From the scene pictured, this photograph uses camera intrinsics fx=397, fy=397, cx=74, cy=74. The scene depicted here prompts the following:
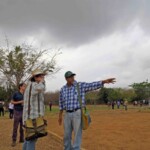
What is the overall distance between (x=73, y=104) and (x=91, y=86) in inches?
19.8

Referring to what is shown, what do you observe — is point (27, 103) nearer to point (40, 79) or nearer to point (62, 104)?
point (40, 79)

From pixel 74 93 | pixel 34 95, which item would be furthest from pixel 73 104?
pixel 34 95

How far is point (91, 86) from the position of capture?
25.7 ft

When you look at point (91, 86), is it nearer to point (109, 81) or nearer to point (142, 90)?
point (109, 81)

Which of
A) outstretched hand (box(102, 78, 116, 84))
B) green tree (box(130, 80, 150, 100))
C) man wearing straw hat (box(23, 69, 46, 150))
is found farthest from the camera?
green tree (box(130, 80, 150, 100))

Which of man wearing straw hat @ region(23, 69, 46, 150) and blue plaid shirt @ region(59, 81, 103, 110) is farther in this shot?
blue plaid shirt @ region(59, 81, 103, 110)

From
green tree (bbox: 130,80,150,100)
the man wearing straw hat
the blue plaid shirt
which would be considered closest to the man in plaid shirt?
the blue plaid shirt

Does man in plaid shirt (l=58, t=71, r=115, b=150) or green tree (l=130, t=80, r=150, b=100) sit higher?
green tree (l=130, t=80, r=150, b=100)

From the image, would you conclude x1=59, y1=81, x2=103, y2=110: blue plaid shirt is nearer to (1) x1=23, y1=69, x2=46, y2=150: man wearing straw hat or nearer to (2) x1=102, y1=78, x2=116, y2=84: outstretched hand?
(2) x1=102, y1=78, x2=116, y2=84: outstretched hand

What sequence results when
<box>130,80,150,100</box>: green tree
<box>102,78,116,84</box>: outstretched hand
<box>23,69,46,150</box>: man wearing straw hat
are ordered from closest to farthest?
<box>23,69,46,150</box>: man wearing straw hat → <box>102,78,116,84</box>: outstretched hand → <box>130,80,150,100</box>: green tree

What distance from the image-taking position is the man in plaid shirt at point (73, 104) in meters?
7.74

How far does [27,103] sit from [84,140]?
6137mm

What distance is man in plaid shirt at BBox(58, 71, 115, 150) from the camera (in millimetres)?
7742

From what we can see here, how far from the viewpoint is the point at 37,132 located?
6.92 metres
